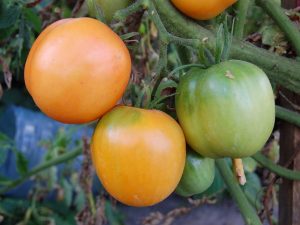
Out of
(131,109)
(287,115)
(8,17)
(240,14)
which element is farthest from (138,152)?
(8,17)

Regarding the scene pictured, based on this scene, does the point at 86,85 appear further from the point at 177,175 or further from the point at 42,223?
the point at 42,223

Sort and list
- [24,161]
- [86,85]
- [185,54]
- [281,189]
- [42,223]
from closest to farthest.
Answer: [86,85] < [185,54] < [281,189] < [24,161] < [42,223]

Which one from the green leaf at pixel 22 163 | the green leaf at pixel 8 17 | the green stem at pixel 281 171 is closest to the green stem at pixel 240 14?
the green stem at pixel 281 171

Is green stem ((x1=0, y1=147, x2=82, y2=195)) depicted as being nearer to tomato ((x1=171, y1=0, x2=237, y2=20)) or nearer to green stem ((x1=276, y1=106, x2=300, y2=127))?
green stem ((x1=276, y1=106, x2=300, y2=127))

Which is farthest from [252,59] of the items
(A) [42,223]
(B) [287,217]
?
(A) [42,223]

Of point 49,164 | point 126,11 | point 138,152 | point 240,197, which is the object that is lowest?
point 49,164

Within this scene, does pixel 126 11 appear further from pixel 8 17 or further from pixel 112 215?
pixel 112 215
